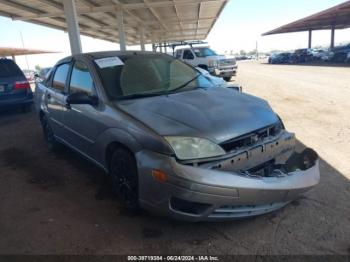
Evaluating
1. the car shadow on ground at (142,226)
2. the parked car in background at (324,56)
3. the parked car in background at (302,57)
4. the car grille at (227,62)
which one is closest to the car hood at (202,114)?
the car shadow on ground at (142,226)

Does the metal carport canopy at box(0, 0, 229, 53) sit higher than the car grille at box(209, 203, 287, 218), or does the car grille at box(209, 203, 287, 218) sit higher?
the metal carport canopy at box(0, 0, 229, 53)

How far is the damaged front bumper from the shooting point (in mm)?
2600

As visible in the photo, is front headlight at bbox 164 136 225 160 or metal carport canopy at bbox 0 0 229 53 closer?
front headlight at bbox 164 136 225 160

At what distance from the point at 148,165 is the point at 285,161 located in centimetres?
142

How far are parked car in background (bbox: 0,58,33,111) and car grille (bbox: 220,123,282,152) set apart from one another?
837 centimetres

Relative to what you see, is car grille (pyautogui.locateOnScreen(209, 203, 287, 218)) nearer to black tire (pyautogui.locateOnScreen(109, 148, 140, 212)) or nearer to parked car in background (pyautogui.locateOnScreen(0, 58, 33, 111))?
black tire (pyautogui.locateOnScreen(109, 148, 140, 212))

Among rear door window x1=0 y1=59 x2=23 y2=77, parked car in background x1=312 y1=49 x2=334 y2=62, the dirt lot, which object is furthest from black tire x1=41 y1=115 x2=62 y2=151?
parked car in background x1=312 y1=49 x2=334 y2=62

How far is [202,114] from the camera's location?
10.0 feet

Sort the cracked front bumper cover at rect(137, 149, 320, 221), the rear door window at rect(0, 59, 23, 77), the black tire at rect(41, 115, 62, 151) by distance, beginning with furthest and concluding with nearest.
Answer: the rear door window at rect(0, 59, 23, 77)
the black tire at rect(41, 115, 62, 151)
the cracked front bumper cover at rect(137, 149, 320, 221)

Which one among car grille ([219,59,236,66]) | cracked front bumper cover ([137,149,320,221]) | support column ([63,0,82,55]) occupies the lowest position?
cracked front bumper cover ([137,149,320,221])

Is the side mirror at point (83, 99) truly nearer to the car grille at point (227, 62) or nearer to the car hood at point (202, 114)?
the car hood at point (202, 114)

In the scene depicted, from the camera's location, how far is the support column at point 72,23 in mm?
11477

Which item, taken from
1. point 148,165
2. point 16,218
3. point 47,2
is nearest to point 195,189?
point 148,165

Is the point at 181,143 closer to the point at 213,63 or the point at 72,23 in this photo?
the point at 72,23
